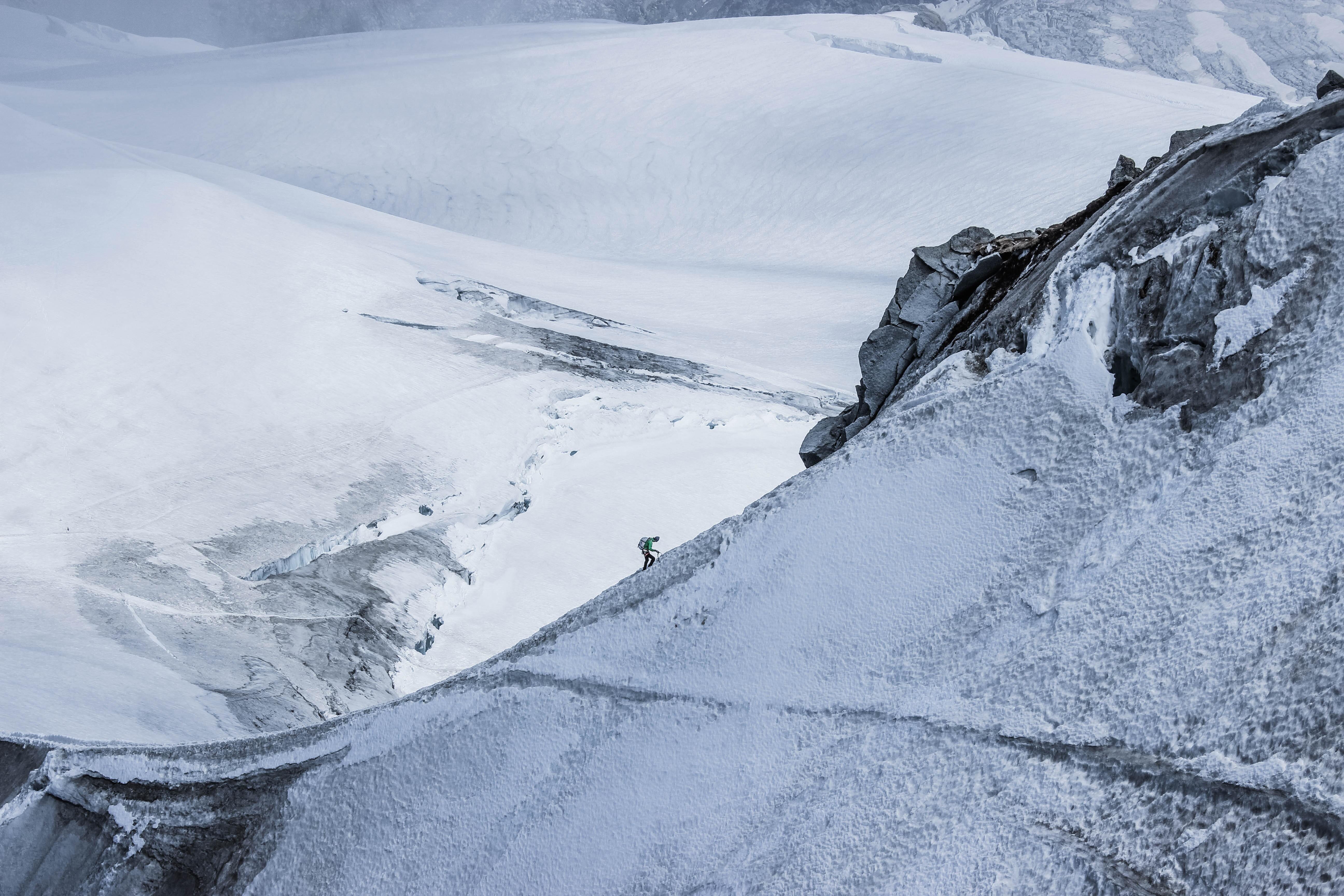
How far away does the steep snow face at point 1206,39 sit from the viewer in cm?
3331

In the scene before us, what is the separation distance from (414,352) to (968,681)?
9.70 m

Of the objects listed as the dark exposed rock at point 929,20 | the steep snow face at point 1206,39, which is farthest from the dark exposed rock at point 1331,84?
the steep snow face at point 1206,39

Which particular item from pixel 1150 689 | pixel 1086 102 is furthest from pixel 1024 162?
pixel 1150 689

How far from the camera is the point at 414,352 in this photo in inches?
447

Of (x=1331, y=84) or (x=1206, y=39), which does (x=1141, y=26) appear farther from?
(x=1331, y=84)

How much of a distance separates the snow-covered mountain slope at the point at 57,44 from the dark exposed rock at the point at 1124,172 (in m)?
41.1

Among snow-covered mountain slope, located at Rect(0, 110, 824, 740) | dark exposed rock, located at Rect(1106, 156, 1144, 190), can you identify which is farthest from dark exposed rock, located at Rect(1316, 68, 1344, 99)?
snow-covered mountain slope, located at Rect(0, 110, 824, 740)

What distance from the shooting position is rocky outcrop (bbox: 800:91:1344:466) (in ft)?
9.61

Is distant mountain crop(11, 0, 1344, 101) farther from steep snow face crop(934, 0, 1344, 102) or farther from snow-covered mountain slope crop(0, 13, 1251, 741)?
snow-covered mountain slope crop(0, 13, 1251, 741)

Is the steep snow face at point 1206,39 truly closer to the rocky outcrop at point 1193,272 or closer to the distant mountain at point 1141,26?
the distant mountain at point 1141,26

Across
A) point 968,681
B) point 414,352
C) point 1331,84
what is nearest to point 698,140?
point 414,352

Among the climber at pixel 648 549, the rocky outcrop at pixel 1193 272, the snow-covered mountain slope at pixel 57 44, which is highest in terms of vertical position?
the snow-covered mountain slope at pixel 57 44

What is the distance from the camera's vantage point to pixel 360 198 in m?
24.5

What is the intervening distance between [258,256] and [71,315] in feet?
9.57
